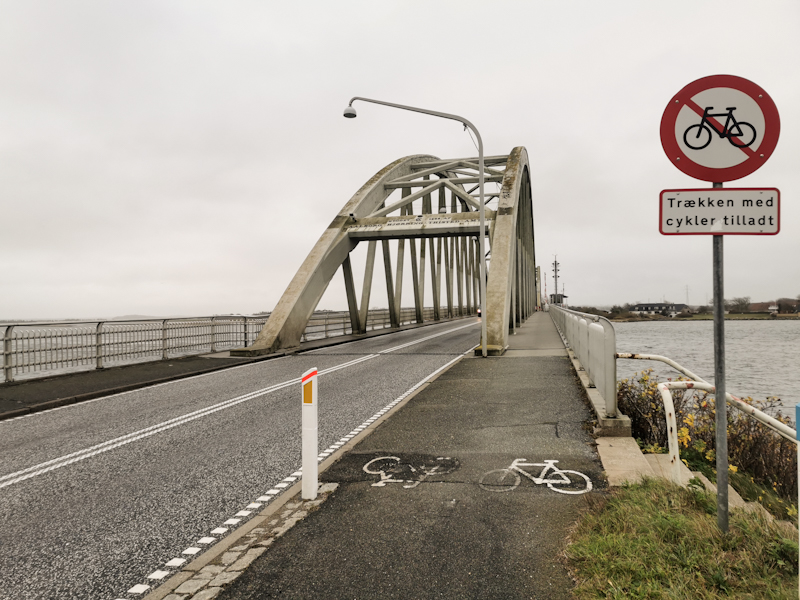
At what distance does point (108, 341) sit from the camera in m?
13.6

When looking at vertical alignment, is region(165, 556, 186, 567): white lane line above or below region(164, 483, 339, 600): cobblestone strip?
below

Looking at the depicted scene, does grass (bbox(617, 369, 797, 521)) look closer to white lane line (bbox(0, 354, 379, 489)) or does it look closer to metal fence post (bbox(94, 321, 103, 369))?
white lane line (bbox(0, 354, 379, 489))

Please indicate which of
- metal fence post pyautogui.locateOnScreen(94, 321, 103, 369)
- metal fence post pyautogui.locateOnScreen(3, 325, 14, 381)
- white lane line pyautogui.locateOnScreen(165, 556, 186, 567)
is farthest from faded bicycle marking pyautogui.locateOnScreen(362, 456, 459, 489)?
metal fence post pyautogui.locateOnScreen(94, 321, 103, 369)

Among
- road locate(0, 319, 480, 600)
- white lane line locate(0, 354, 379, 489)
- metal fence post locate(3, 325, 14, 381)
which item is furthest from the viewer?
metal fence post locate(3, 325, 14, 381)

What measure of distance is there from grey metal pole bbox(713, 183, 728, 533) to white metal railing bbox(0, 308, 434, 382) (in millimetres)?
12272

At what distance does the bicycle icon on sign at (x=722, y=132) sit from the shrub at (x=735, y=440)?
3670mm

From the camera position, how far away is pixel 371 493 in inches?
177

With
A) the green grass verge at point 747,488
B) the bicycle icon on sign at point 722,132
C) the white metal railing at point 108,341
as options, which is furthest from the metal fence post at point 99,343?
the bicycle icon on sign at point 722,132

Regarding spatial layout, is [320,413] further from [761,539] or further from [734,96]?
[734,96]

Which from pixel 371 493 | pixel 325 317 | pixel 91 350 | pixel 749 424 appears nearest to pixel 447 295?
pixel 325 317

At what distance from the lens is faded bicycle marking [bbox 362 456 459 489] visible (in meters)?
4.80

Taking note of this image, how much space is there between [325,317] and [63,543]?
69.1 feet

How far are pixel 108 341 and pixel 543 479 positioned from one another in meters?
12.6

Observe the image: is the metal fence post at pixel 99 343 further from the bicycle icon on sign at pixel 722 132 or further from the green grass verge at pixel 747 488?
the bicycle icon on sign at pixel 722 132
